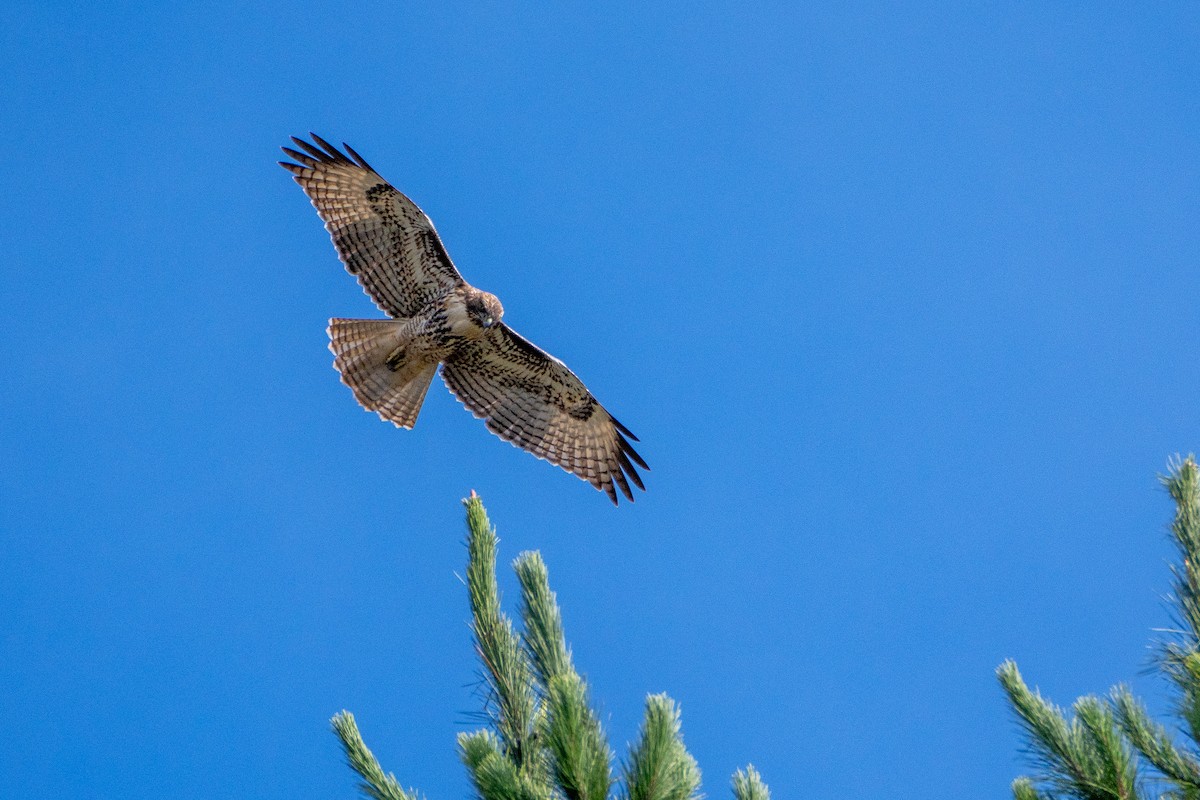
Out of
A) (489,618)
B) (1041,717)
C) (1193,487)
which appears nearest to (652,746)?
(489,618)

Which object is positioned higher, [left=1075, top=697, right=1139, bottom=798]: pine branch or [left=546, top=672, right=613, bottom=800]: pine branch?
[left=546, top=672, right=613, bottom=800]: pine branch

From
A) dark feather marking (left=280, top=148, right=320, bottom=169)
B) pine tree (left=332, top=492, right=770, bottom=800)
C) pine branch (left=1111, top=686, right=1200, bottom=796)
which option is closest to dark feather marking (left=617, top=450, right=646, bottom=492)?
dark feather marking (left=280, top=148, right=320, bottom=169)

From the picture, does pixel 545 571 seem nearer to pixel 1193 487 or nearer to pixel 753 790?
pixel 753 790

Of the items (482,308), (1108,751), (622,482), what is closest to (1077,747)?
(1108,751)

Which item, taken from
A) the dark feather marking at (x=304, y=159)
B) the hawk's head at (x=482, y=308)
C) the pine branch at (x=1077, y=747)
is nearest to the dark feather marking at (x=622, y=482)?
the hawk's head at (x=482, y=308)

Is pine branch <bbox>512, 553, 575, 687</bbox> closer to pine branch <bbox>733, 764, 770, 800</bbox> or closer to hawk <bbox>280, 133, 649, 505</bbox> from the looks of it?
pine branch <bbox>733, 764, 770, 800</bbox>

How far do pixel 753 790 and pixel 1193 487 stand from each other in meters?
1.67

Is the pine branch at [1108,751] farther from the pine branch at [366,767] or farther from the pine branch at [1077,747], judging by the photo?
the pine branch at [366,767]

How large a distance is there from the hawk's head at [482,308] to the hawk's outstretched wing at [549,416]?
667 millimetres

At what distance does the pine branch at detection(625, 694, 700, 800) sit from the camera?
11.6 feet

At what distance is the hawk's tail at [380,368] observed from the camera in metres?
9.84

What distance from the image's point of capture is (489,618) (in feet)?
14.0

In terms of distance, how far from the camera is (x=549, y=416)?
1038 centimetres

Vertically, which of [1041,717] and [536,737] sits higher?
[536,737]
